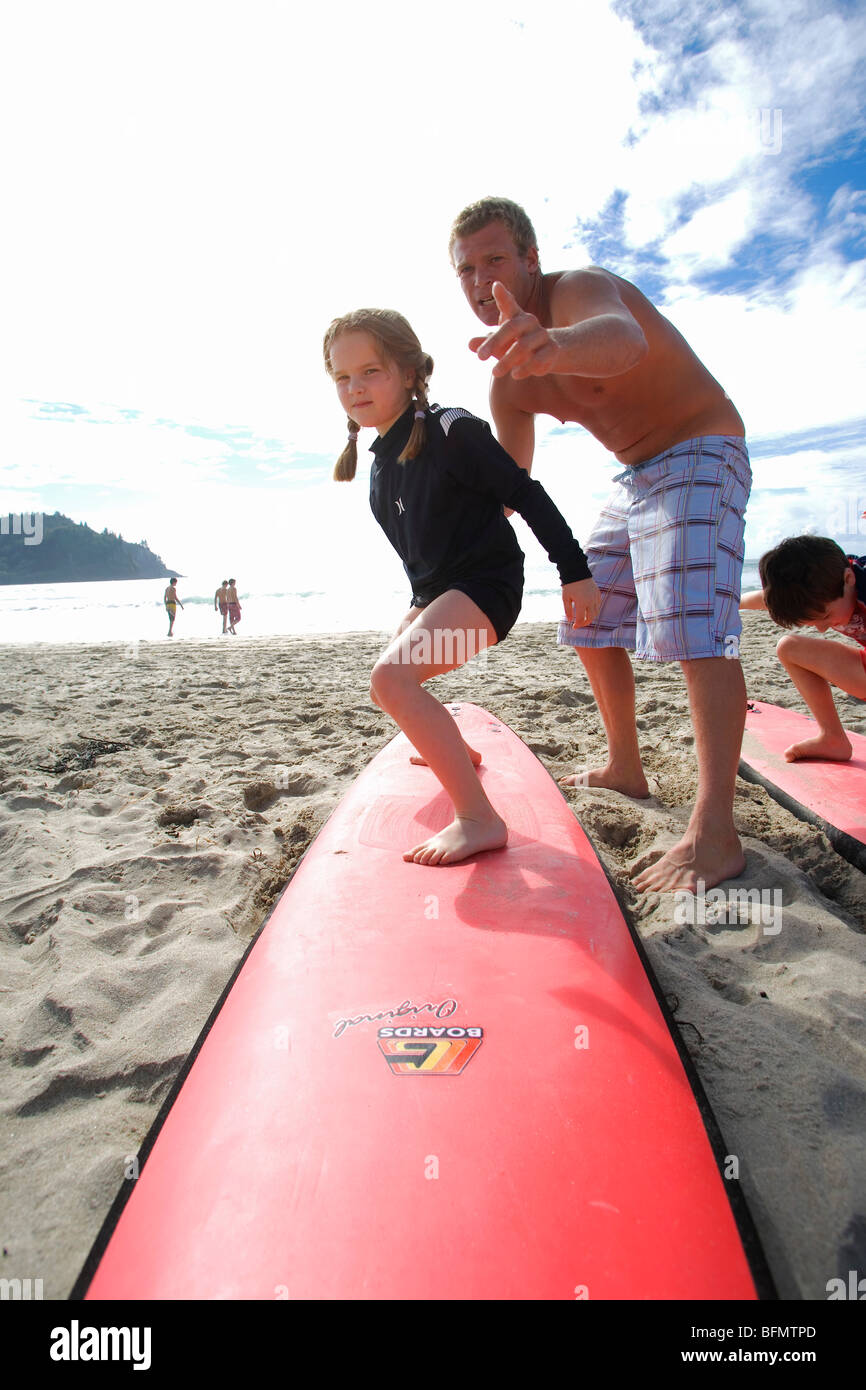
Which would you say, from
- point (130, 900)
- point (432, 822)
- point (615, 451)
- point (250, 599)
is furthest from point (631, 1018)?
point (250, 599)

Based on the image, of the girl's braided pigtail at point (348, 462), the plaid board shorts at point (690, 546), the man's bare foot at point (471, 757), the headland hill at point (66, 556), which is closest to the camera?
the plaid board shorts at point (690, 546)

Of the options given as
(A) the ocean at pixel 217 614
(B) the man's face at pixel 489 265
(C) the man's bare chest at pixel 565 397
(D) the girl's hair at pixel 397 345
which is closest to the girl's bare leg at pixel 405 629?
(D) the girl's hair at pixel 397 345

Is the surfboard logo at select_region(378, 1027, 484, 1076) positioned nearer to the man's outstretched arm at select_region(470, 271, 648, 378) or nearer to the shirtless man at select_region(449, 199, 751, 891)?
the shirtless man at select_region(449, 199, 751, 891)

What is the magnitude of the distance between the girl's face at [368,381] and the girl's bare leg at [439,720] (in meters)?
0.73

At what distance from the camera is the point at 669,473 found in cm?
222

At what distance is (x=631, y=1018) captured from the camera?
1303mm

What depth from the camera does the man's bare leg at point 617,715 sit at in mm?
2768

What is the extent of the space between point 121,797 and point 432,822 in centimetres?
156

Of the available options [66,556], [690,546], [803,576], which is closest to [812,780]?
[803,576]

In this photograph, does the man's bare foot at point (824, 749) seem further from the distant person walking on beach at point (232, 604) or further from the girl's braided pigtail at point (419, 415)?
the distant person walking on beach at point (232, 604)

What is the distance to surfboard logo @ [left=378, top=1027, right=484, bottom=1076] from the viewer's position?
117cm

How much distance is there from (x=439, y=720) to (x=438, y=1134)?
1.14m

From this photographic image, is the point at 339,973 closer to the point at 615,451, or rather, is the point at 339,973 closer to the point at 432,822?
the point at 432,822

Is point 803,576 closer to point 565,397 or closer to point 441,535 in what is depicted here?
point 565,397
